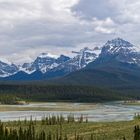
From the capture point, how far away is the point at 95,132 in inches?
4835

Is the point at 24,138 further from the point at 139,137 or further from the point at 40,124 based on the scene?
the point at 40,124

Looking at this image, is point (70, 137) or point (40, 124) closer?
point (70, 137)

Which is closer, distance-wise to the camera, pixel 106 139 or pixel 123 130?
pixel 106 139

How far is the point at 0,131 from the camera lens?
103500mm

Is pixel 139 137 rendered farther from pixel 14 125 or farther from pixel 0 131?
pixel 14 125

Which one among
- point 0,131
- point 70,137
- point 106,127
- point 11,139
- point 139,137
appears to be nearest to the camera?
point 139,137

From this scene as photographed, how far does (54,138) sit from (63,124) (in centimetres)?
4230

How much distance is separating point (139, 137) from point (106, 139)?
77.6 feet

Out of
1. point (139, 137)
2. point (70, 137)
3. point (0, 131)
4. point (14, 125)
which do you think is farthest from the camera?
point (14, 125)

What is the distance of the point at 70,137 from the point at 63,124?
122ft

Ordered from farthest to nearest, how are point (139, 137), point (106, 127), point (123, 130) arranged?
point (106, 127), point (123, 130), point (139, 137)

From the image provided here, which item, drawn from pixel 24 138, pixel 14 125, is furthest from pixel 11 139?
pixel 14 125

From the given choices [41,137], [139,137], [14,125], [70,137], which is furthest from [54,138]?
[14,125]

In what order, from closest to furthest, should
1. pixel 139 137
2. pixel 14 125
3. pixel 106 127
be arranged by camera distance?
pixel 139 137
pixel 106 127
pixel 14 125
